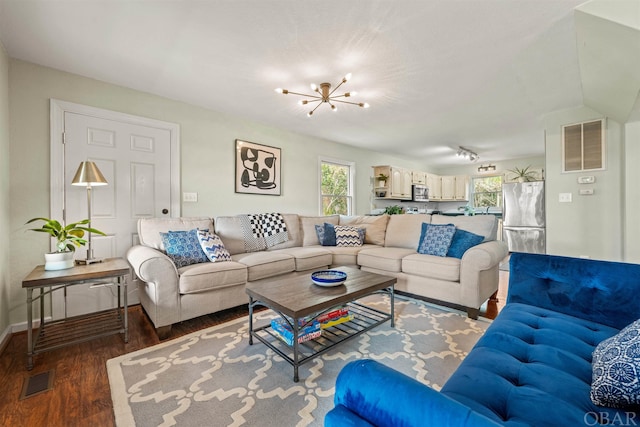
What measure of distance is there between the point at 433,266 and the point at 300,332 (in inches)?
62.6

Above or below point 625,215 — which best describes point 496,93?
above

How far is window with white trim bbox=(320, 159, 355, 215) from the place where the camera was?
5.14 meters

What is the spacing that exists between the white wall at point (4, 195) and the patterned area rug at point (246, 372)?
47.3 inches

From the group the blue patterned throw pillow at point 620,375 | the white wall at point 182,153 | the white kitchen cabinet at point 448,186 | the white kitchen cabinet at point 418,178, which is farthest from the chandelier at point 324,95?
the white kitchen cabinet at point 448,186

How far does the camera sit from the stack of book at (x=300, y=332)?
1782 millimetres

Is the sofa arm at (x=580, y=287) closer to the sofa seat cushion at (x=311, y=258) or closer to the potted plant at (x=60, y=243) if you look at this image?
the sofa seat cushion at (x=311, y=258)

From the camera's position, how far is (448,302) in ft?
8.78

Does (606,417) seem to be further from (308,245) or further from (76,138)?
(76,138)

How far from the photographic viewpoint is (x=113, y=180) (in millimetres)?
2811

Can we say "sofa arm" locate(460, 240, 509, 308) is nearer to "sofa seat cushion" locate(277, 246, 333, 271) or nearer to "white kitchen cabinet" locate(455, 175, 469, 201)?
"sofa seat cushion" locate(277, 246, 333, 271)

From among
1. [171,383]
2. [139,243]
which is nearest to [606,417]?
[171,383]

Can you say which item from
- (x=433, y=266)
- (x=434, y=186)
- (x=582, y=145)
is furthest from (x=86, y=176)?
(x=434, y=186)

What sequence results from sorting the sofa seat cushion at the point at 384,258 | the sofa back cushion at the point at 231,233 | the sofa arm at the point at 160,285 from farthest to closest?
1. the sofa back cushion at the point at 231,233
2. the sofa seat cushion at the point at 384,258
3. the sofa arm at the point at 160,285

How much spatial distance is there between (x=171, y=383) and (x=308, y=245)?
245 cm
